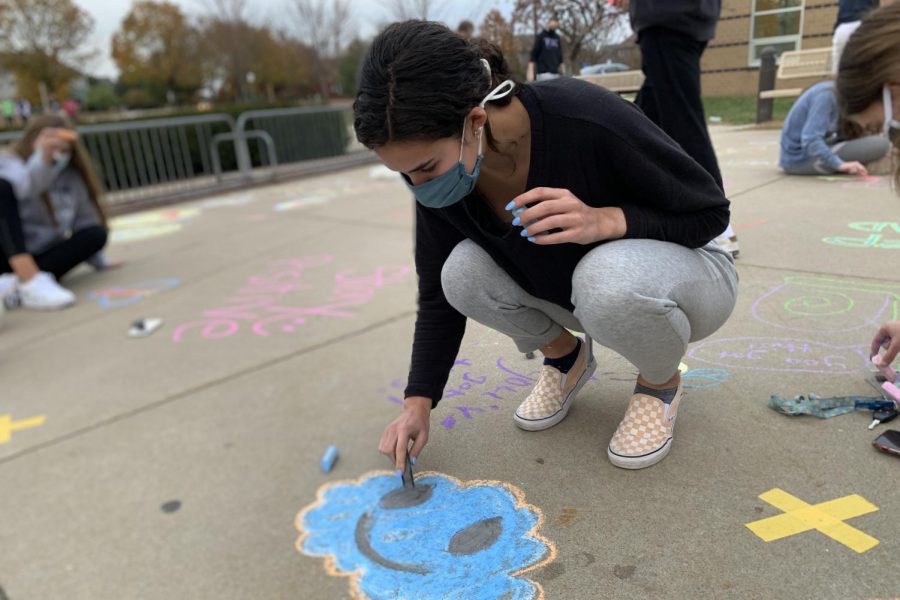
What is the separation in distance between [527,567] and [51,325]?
12.2 ft

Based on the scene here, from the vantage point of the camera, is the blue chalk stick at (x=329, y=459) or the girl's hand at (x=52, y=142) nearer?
the blue chalk stick at (x=329, y=459)

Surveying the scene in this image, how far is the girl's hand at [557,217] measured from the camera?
4.29 ft

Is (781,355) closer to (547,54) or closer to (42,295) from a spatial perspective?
(547,54)

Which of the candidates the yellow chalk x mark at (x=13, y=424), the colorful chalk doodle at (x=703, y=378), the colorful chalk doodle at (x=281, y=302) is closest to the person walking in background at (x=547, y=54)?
the colorful chalk doodle at (x=703, y=378)

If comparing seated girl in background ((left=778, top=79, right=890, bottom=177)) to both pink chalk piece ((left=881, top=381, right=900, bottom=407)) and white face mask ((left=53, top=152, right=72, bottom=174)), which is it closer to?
pink chalk piece ((left=881, top=381, right=900, bottom=407))

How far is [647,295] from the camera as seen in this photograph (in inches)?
55.2

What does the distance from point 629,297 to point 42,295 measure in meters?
4.26

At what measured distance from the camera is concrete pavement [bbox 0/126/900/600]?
1.37 metres

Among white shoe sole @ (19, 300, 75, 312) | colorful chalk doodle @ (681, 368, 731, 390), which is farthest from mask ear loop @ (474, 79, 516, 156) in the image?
white shoe sole @ (19, 300, 75, 312)

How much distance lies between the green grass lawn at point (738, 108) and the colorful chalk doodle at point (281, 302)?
1978 millimetres

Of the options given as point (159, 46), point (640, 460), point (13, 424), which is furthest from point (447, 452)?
point (159, 46)

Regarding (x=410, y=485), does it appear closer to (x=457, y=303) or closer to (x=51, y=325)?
(x=457, y=303)

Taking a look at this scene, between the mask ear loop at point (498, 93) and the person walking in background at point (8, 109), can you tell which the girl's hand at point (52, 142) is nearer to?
the mask ear loop at point (498, 93)

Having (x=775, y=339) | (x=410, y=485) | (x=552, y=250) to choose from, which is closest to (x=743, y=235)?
(x=775, y=339)
